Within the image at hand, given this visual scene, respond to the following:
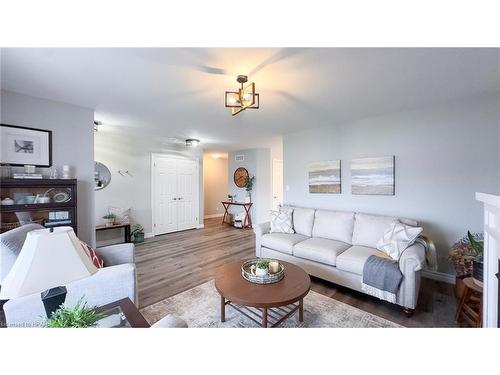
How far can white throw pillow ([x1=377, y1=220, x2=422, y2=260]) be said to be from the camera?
2.15 metres

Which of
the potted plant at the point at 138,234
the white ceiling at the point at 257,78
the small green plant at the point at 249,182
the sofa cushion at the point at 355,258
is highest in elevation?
the white ceiling at the point at 257,78

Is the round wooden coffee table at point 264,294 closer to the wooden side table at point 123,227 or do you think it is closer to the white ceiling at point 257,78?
the white ceiling at point 257,78

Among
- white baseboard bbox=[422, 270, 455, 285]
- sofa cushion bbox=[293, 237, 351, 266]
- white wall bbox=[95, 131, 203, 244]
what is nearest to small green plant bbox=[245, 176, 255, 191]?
white wall bbox=[95, 131, 203, 244]

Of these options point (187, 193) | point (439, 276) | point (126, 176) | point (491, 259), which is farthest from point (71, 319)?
point (187, 193)

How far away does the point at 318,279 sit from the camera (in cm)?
274

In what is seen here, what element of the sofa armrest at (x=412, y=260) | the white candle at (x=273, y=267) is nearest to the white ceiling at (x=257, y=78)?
the sofa armrest at (x=412, y=260)

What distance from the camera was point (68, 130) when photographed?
2.69 metres

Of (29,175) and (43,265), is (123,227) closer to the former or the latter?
(29,175)

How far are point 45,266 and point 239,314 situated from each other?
1.58 m

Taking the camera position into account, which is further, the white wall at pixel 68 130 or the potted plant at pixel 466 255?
the white wall at pixel 68 130

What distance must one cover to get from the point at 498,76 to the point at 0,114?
196 inches

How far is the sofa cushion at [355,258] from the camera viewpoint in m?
2.25

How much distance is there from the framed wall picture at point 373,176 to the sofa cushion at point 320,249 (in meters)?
0.96
